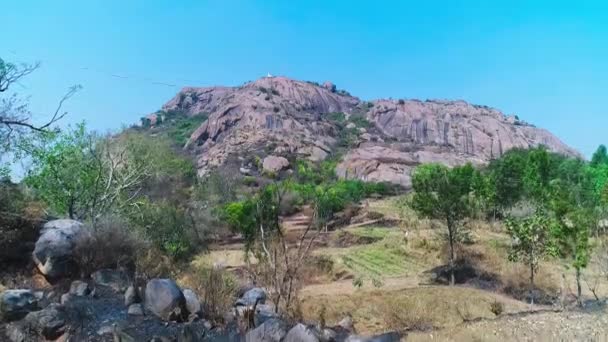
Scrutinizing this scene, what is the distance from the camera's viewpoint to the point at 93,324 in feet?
27.5

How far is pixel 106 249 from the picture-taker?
11.0m

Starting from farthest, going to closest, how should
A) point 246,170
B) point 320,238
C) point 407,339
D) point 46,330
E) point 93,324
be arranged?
point 246,170
point 320,238
point 407,339
point 93,324
point 46,330

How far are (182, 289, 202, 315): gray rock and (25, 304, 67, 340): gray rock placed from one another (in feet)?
7.47

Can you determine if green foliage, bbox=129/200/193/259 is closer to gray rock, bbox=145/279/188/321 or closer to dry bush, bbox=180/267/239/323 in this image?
dry bush, bbox=180/267/239/323

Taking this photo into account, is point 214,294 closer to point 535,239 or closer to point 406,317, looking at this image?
point 406,317

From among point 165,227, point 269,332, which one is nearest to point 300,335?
point 269,332

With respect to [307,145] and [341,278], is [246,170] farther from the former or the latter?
[341,278]

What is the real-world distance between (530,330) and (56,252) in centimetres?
1092

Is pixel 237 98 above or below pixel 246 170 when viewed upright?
above

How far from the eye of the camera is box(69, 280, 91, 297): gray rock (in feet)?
31.2

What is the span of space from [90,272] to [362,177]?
69452 mm

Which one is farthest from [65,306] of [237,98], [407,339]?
[237,98]

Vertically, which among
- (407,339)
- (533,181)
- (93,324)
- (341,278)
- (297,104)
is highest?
(297,104)

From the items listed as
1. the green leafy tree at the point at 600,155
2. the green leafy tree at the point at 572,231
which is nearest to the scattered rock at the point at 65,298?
the green leafy tree at the point at 572,231
